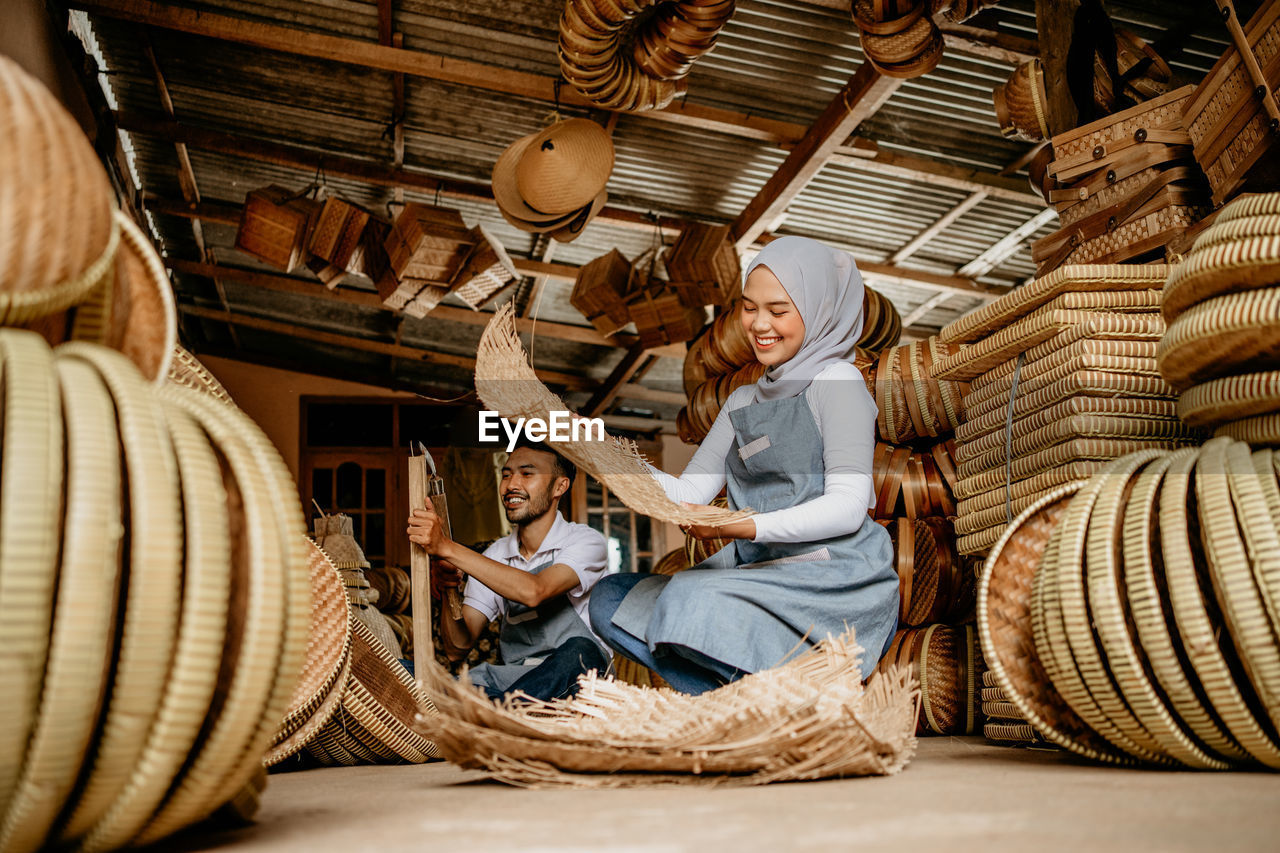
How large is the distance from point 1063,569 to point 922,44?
2590 mm

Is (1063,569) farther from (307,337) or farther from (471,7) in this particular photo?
(307,337)

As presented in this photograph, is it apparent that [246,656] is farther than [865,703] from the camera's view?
No

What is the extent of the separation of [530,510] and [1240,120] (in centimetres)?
225

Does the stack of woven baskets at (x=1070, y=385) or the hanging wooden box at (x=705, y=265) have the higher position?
the hanging wooden box at (x=705, y=265)

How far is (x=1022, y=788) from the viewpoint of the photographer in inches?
58.2

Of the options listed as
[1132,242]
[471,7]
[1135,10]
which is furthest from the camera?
[471,7]

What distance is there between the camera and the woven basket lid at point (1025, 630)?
189cm

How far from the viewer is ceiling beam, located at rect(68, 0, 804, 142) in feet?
15.6

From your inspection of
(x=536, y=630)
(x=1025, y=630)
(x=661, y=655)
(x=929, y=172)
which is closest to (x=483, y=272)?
(x=929, y=172)

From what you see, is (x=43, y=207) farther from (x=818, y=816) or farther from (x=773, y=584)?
(x=773, y=584)

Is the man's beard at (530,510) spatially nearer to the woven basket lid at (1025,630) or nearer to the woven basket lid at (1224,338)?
the woven basket lid at (1025,630)

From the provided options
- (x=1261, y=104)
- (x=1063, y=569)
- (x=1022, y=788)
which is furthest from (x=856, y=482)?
(x=1261, y=104)

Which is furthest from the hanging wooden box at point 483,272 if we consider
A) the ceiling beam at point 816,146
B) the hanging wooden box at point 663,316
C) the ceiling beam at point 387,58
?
the ceiling beam at point 816,146

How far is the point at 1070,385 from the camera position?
91.0 inches
